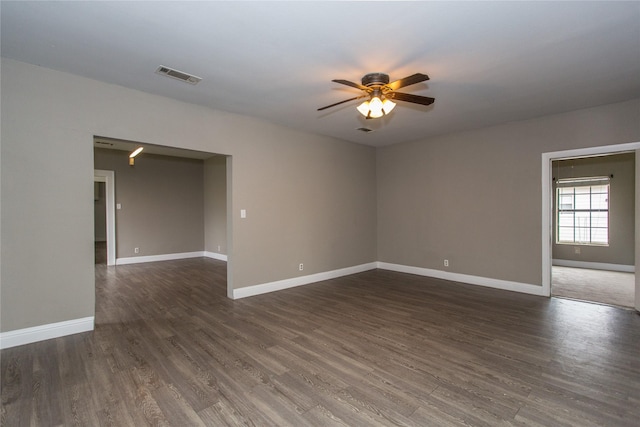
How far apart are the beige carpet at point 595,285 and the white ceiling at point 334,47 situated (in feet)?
9.30

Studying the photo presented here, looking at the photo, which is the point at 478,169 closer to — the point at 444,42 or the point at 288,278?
the point at 444,42

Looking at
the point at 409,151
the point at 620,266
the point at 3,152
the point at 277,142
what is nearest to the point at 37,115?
the point at 3,152

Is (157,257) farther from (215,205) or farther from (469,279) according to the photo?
(469,279)

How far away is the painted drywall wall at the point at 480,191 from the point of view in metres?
4.51

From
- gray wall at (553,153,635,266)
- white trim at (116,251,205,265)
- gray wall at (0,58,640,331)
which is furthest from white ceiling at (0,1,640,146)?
white trim at (116,251,205,265)

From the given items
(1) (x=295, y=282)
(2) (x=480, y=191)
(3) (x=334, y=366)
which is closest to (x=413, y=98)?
(3) (x=334, y=366)

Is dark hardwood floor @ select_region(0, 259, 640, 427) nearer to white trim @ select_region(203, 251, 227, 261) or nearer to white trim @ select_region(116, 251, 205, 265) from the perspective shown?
white trim @ select_region(116, 251, 205, 265)

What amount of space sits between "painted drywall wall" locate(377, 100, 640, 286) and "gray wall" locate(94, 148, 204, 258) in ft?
16.7

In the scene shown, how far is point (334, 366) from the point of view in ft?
8.57

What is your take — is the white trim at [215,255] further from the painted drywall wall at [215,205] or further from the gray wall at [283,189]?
the gray wall at [283,189]

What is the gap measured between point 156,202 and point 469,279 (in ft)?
24.4

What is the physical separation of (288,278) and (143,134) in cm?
305

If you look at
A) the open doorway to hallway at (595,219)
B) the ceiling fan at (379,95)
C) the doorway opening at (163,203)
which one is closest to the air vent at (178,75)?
the ceiling fan at (379,95)

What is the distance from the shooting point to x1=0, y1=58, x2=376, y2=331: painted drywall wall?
2996 millimetres
